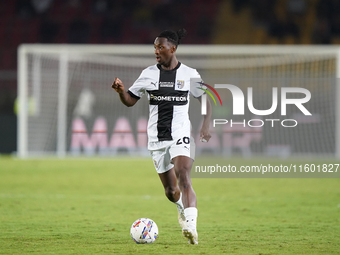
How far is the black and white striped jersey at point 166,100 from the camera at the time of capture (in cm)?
552

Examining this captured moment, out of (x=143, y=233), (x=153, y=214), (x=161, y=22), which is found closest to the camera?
(x=143, y=233)

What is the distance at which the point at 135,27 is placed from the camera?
A: 28031 mm

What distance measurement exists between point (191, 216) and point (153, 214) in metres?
2.62

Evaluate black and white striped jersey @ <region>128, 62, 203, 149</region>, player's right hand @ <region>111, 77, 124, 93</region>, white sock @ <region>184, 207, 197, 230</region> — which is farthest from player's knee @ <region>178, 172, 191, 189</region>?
player's right hand @ <region>111, 77, 124, 93</region>

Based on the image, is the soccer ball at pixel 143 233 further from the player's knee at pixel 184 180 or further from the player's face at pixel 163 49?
the player's face at pixel 163 49

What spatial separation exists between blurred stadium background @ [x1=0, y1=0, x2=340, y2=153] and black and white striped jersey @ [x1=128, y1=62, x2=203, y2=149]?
20.3m

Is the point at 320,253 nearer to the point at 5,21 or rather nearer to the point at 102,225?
the point at 102,225

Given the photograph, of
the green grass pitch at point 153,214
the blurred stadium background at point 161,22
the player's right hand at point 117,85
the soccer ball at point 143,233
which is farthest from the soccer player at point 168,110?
the blurred stadium background at point 161,22

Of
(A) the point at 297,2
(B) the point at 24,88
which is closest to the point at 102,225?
(B) the point at 24,88

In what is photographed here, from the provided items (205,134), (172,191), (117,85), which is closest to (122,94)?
(117,85)

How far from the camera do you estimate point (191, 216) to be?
5.16 metres

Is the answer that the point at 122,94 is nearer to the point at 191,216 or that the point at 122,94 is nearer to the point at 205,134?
the point at 205,134

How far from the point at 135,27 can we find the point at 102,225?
22335 millimetres

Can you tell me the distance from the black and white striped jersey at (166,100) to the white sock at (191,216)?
Answer: 75 cm
